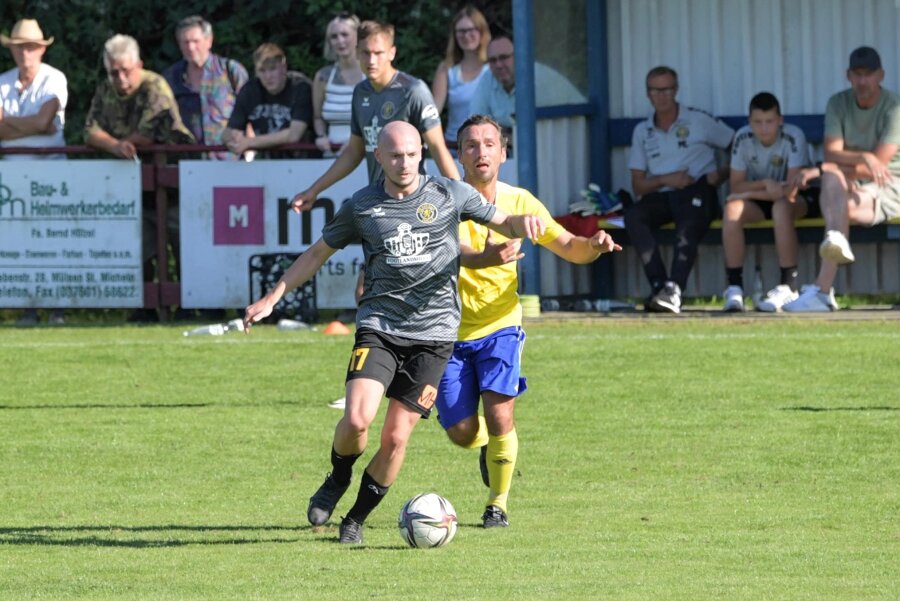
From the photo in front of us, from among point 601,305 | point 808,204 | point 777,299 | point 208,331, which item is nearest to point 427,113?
point 208,331

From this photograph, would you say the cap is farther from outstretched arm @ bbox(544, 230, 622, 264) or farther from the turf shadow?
the turf shadow

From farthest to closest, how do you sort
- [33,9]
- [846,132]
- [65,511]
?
1. [33,9]
2. [846,132]
3. [65,511]

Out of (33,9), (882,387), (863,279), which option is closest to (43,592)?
(882,387)

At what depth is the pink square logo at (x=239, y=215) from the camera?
15.8 metres

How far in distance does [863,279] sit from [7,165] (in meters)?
7.39

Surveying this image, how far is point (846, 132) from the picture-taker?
14977mm

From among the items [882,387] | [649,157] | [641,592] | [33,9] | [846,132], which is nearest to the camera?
[641,592]

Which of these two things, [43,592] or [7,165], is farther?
[7,165]

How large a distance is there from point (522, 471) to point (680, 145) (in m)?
7.20

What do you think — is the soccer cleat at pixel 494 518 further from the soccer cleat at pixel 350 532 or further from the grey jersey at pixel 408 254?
the grey jersey at pixel 408 254

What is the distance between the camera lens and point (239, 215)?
1579 cm

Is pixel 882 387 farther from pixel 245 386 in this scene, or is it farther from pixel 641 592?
pixel 641 592

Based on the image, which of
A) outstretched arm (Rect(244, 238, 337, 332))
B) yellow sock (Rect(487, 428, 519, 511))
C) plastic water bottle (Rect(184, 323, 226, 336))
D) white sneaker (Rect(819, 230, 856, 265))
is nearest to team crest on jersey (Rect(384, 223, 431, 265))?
outstretched arm (Rect(244, 238, 337, 332))

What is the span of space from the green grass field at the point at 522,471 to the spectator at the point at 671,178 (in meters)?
0.75
